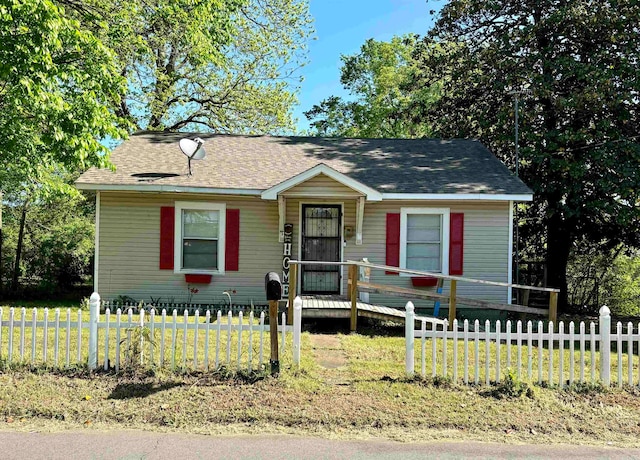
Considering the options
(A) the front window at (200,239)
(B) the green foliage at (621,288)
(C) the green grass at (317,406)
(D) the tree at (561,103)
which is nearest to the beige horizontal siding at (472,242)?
(A) the front window at (200,239)

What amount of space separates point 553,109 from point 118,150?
11711 mm

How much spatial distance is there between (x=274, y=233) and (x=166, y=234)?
90.3 inches

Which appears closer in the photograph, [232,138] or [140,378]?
[140,378]

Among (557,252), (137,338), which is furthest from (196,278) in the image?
(557,252)

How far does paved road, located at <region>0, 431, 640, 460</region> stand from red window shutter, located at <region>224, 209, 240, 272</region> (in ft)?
21.1

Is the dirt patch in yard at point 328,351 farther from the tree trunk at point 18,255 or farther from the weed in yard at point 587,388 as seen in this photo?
the tree trunk at point 18,255

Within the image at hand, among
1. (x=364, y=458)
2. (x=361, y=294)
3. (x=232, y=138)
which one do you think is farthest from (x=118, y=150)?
(x=364, y=458)

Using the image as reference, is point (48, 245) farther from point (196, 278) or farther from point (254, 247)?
point (254, 247)

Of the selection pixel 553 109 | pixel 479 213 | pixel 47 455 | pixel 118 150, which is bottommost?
pixel 47 455

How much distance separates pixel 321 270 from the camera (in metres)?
10.9

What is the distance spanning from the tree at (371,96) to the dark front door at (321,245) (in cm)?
1792

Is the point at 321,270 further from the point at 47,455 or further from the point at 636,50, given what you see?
the point at 636,50

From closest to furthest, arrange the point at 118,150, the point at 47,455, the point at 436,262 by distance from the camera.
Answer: the point at 47,455 < the point at 436,262 < the point at 118,150

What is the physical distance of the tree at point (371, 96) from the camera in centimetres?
2897
